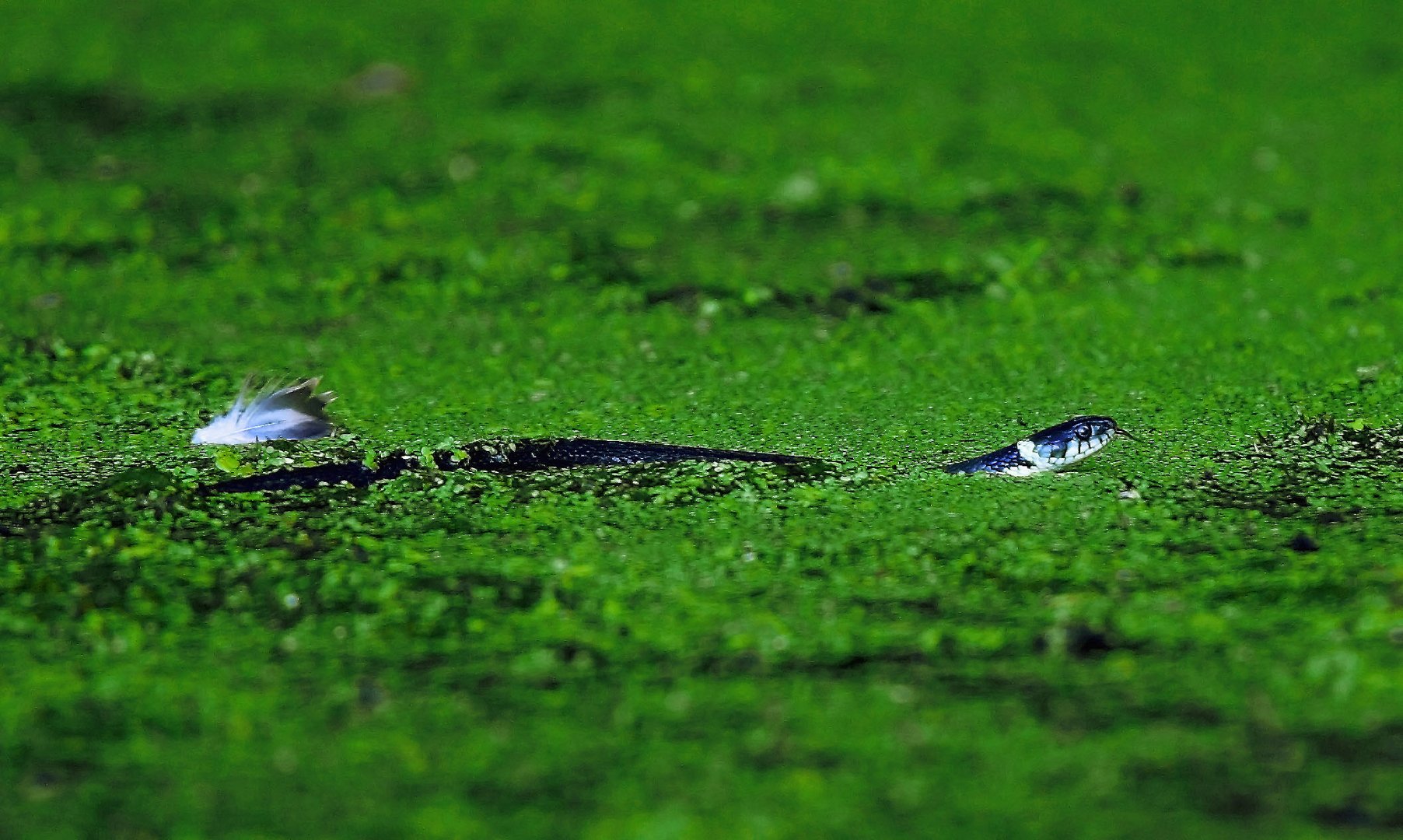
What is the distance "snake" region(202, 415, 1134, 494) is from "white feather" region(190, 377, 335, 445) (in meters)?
0.11

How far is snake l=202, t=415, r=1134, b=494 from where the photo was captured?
2113mm

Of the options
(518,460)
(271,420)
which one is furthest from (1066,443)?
(271,420)

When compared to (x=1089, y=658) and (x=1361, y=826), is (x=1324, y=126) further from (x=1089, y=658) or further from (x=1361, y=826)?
→ (x=1361, y=826)

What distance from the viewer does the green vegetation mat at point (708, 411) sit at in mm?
1463

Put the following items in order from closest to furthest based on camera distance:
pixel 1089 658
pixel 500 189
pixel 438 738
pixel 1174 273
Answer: pixel 438 738 < pixel 1089 658 < pixel 1174 273 < pixel 500 189

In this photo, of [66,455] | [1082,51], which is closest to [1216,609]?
[66,455]

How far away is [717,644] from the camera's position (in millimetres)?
1667

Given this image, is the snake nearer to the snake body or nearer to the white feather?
the snake body

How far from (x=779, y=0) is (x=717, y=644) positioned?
283 centimetres

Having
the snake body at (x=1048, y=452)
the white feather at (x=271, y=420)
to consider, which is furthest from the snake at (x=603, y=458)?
the white feather at (x=271, y=420)

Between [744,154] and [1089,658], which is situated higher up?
[744,154]

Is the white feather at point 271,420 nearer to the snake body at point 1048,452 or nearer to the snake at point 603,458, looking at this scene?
the snake at point 603,458

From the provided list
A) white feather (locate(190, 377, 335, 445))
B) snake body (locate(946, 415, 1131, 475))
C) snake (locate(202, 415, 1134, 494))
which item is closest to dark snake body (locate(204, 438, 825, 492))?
snake (locate(202, 415, 1134, 494))

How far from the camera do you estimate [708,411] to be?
2322 millimetres
